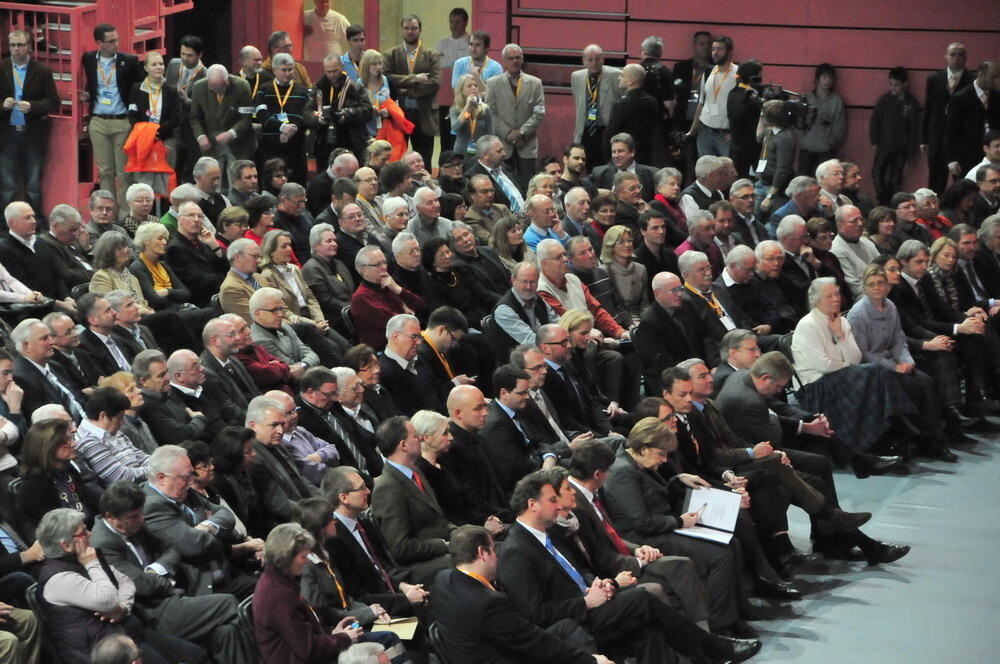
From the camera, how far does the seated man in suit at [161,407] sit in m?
6.83

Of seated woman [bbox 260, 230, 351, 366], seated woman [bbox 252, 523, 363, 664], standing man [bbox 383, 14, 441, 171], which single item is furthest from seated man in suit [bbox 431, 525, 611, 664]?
standing man [bbox 383, 14, 441, 171]

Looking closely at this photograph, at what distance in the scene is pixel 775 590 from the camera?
23.4 ft

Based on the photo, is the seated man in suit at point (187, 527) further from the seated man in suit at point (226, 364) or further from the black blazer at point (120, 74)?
the black blazer at point (120, 74)

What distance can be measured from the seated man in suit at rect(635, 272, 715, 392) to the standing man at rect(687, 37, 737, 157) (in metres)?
4.27

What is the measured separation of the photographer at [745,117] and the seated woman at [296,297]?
4.99 m

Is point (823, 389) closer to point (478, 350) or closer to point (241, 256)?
point (478, 350)

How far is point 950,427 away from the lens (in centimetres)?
952

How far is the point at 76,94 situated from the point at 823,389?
5807mm

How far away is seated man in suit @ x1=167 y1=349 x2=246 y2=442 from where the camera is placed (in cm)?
706

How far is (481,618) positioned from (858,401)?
4.05 m

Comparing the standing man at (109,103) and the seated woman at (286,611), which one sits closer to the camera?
the seated woman at (286,611)

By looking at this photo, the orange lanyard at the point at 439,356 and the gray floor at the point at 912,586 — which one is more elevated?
the orange lanyard at the point at 439,356

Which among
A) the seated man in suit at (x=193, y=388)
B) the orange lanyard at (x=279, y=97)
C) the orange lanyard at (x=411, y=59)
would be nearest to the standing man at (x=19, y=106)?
the orange lanyard at (x=279, y=97)

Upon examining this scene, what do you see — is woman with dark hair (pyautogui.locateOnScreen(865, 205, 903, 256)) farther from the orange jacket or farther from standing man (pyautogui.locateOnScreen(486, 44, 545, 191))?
the orange jacket
